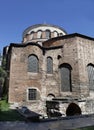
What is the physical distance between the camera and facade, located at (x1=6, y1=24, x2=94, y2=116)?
58.6ft

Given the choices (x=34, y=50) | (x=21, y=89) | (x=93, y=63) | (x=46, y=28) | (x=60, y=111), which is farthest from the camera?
(x=46, y=28)

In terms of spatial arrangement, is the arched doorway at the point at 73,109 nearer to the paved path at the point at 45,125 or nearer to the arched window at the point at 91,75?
the arched window at the point at 91,75

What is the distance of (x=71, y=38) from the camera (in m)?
21.3

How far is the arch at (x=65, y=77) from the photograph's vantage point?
20.2 metres

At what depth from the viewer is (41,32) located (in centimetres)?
3241

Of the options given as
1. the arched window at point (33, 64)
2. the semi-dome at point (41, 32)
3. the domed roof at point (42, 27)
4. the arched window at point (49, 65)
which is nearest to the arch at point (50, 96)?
the arched window at point (49, 65)

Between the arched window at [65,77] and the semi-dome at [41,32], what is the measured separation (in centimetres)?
1220

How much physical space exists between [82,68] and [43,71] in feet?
15.2

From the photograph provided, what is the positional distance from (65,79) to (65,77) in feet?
0.82

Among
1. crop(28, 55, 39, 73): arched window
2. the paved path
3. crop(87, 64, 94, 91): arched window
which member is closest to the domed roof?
Result: crop(28, 55, 39, 73): arched window

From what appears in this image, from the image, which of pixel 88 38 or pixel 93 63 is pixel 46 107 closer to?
pixel 93 63

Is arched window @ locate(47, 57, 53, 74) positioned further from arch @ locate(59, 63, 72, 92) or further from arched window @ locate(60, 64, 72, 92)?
arched window @ locate(60, 64, 72, 92)

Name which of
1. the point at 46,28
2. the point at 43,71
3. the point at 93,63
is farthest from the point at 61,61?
the point at 46,28

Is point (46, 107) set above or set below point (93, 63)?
below
